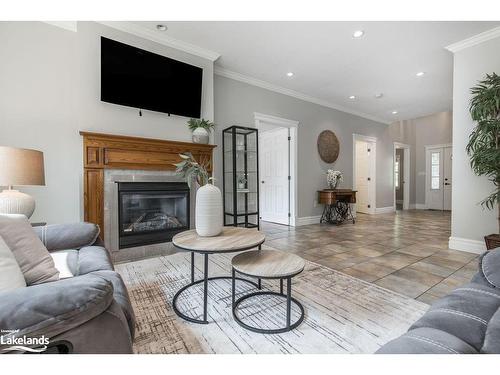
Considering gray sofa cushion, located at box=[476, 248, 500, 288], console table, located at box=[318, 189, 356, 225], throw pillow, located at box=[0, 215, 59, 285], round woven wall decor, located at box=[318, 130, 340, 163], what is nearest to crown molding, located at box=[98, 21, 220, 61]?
throw pillow, located at box=[0, 215, 59, 285]

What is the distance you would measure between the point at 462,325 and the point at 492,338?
0.29ft

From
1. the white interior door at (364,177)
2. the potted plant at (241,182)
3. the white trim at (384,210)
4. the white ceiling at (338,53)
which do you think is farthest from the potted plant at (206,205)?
the white trim at (384,210)

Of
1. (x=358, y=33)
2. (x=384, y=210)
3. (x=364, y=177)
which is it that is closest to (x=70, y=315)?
(x=358, y=33)

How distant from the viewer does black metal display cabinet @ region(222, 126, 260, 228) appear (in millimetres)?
3858

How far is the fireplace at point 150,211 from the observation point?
9.20ft

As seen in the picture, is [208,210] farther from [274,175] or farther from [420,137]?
[420,137]

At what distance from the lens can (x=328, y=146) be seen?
17.8ft

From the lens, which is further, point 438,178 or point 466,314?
point 438,178

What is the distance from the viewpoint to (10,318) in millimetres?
583

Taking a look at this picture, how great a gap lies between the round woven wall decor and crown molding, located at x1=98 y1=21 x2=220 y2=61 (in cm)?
294
